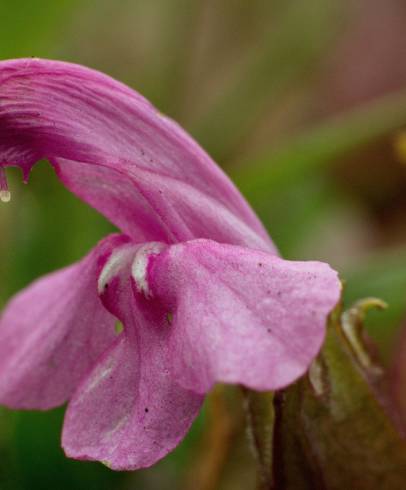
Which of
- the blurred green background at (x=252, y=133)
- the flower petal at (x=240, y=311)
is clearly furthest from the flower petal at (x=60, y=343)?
the blurred green background at (x=252, y=133)

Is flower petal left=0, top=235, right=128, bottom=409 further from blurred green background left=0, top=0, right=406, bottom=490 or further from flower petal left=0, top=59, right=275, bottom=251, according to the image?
blurred green background left=0, top=0, right=406, bottom=490

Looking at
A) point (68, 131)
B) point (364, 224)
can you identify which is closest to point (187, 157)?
point (68, 131)

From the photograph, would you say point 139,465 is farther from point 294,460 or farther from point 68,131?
point 68,131

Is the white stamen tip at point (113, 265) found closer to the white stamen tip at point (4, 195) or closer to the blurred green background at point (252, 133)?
the white stamen tip at point (4, 195)

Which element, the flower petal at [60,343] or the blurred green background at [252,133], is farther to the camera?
the blurred green background at [252,133]

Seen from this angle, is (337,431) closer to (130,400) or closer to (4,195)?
(130,400)

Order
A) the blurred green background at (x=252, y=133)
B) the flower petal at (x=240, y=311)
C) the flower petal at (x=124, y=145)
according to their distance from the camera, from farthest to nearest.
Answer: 1. the blurred green background at (x=252, y=133)
2. the flower petal at (x=124, y=145)
3. the flower petal at (x=240, y=311)
